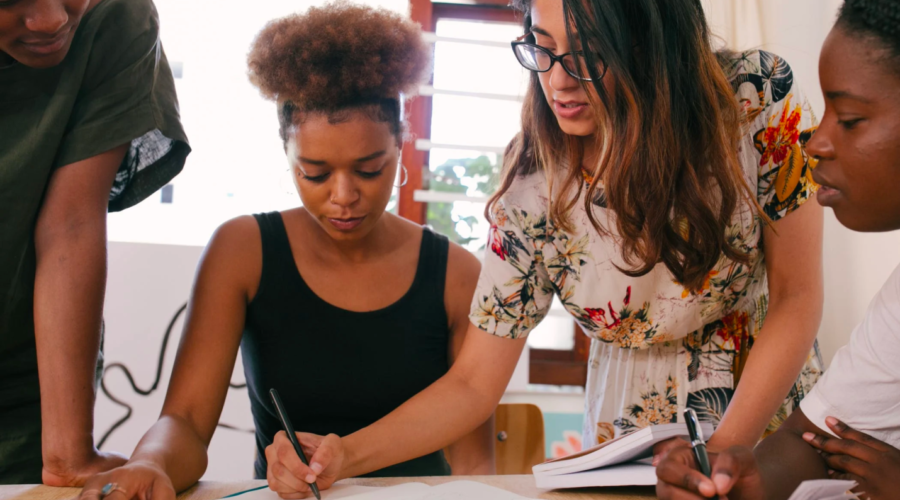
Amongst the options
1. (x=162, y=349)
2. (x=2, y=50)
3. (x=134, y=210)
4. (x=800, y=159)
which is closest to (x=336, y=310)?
(x=2, y=50)

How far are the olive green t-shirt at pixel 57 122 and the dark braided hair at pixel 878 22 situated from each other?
854 mm

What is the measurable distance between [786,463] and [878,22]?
1.57 ft

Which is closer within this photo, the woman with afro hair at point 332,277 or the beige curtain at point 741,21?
the woman with afro hair at point 332,277

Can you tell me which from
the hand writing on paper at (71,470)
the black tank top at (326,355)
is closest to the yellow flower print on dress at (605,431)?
the black tank top at (326,355)

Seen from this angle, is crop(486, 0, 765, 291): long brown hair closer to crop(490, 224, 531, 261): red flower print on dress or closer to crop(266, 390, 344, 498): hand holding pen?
crop(490, 224, 531, 261): red flower print on dress

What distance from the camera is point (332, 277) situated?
1.31 metres

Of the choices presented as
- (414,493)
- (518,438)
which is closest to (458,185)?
(518,438)

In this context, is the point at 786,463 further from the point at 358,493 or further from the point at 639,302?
the point at 358,493

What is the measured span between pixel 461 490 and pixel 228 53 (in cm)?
202

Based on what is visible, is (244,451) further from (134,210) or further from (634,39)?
(634,39)

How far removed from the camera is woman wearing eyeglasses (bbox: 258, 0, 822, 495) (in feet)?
3.08

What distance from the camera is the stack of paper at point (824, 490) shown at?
73 cm

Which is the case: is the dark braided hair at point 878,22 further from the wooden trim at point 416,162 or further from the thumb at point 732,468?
the wooden trim at point 416,162

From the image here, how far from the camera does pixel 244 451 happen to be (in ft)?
7.70
